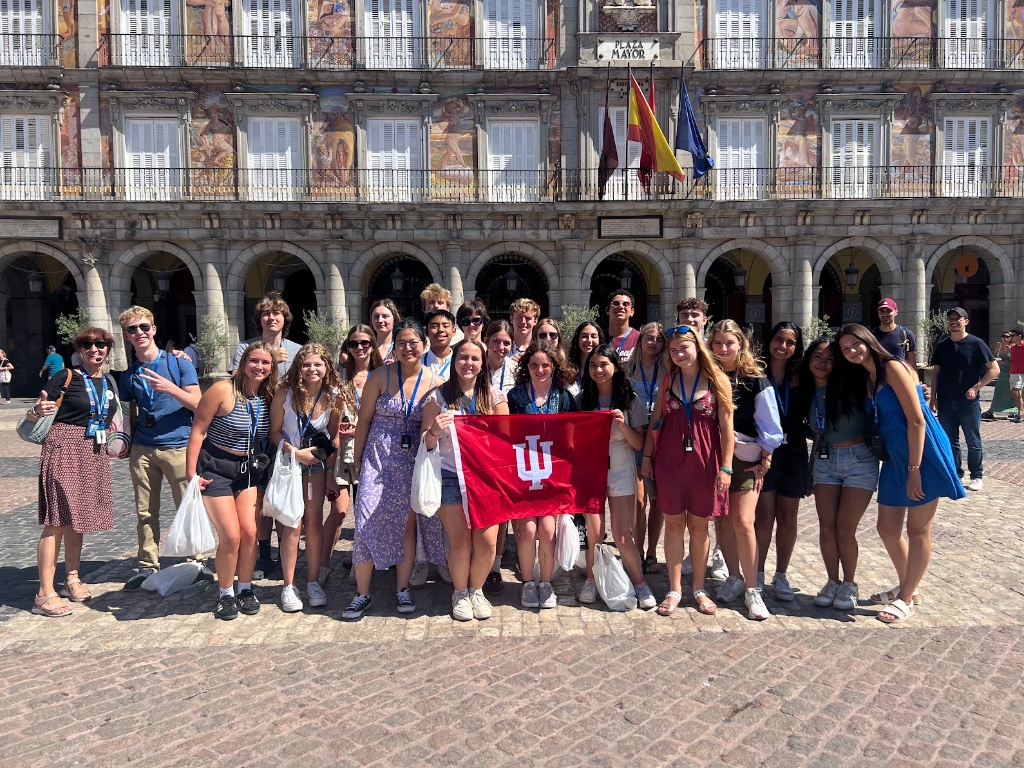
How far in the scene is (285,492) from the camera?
4.69m

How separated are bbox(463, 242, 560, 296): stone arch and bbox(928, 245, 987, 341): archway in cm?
1329

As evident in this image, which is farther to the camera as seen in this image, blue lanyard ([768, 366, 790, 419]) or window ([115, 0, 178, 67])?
window ([115, 0, 178, 67])

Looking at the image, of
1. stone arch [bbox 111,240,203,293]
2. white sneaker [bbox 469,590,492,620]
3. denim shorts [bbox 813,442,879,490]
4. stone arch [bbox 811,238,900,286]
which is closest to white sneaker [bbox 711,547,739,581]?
denim shorts [bbox 813,442,879,490]

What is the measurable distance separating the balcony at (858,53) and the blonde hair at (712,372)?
63.5 feet

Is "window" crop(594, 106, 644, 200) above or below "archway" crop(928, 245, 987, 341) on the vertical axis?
above

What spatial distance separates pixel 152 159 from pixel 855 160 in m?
21.3

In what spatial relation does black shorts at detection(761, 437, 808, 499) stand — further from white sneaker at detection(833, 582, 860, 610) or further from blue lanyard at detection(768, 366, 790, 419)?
white sneaker at detection(833, 582, 860, 610)

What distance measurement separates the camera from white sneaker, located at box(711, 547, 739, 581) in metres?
5.46

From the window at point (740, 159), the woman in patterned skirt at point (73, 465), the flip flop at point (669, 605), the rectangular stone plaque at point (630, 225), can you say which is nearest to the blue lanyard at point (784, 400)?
the flip flop at point (669, 605)

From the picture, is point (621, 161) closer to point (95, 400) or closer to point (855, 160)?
point (855, 160)

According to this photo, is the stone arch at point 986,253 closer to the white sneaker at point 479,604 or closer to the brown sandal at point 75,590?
the white sneaker at point 479,604

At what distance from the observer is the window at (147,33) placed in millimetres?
20453

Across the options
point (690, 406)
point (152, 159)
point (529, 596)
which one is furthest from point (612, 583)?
point (152, 159)

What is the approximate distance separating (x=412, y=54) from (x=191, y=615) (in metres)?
19.7
